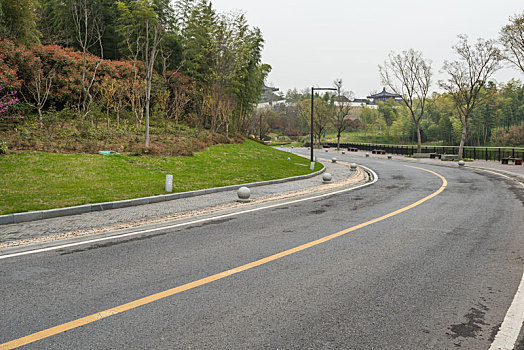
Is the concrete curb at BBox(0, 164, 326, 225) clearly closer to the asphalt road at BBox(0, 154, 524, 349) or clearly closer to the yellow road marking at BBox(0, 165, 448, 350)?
the asphalt road at BBox(0, 154, 524, 349)

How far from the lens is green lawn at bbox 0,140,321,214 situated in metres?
9.61

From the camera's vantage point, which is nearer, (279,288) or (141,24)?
(279,288)

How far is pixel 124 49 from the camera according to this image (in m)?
29.8

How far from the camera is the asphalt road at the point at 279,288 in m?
3.23

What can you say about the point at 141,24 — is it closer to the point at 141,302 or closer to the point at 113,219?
the point at 113,219

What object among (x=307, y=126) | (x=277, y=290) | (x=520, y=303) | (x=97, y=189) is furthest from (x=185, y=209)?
(x=307, y=126)

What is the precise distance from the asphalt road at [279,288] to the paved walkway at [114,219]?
4.33 ft

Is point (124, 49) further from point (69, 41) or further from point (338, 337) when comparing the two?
point (338, 337)

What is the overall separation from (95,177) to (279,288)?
33.5ft

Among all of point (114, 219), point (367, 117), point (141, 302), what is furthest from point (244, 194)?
point (367, 117)

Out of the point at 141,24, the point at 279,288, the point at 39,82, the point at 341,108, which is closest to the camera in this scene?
the point at 279,288

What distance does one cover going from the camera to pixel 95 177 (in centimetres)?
1237

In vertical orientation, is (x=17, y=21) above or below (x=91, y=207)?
above

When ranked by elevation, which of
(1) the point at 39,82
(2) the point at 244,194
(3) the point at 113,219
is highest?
(1) the point at 39,82
